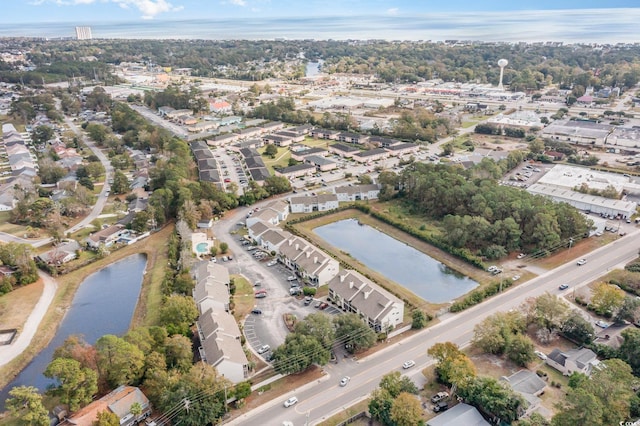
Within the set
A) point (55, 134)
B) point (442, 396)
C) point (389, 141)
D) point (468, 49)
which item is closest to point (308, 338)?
point (442, 396)

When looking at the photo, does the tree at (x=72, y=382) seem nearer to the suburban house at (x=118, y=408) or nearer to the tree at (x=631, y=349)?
the suburban house at (x=118, y=408)

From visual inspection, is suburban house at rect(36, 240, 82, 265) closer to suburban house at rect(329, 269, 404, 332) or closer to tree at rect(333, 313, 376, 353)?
suburban house at rect(329, 269, 404, 332)

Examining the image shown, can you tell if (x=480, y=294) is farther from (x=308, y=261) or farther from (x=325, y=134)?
(x=325, y=134)

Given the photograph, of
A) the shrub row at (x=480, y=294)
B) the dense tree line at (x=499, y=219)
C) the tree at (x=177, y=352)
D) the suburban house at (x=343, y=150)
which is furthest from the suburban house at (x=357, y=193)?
the tree at (x=177, y=352)

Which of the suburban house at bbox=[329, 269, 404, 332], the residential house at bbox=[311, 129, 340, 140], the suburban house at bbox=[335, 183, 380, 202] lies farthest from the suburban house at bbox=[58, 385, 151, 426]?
the residential house at bbox=[311, 129, 340, 140]

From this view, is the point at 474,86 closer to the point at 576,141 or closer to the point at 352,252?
the point at 576,141
